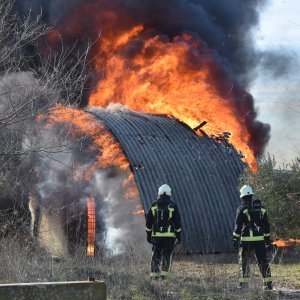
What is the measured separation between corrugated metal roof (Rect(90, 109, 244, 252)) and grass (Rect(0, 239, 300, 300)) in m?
3.47

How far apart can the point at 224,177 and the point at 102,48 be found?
7788mm

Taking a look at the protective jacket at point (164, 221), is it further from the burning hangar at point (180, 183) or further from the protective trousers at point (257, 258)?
the burning hangar at point (180, 183)

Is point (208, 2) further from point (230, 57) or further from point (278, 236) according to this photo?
point (278, 236)

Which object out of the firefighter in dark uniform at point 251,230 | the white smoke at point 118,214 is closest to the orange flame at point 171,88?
the white smoke at point 118,214

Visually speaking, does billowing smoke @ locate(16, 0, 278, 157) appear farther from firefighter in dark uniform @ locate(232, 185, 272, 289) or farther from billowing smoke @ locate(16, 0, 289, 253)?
firefighter in dark uniform @ locate(232, 185, 272, 289)

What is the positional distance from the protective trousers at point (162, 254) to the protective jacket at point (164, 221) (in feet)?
0.41

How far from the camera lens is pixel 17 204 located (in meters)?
18.5

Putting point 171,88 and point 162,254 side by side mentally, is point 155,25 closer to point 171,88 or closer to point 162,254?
point 171,88

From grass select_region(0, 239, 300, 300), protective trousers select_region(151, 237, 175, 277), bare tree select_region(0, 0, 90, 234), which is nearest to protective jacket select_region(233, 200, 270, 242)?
grass select_region(0, 239, 300, 300)

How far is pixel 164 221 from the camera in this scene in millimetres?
12820

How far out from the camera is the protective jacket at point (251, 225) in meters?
11.9

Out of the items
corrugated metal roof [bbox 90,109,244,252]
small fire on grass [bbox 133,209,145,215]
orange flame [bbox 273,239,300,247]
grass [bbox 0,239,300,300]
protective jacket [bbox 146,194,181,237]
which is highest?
corrugated metal roof [bbox 90,109,244,252]

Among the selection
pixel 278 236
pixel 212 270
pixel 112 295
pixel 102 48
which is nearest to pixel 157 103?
pixel 102 48

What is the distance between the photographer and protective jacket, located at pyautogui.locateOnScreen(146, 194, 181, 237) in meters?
12.8
